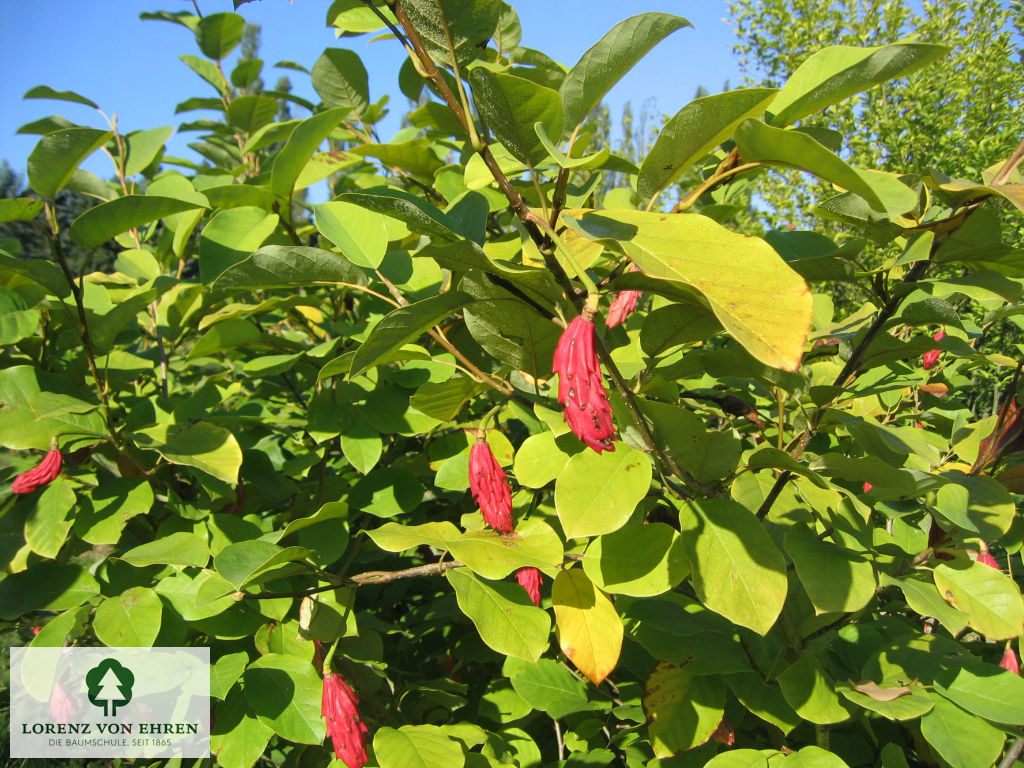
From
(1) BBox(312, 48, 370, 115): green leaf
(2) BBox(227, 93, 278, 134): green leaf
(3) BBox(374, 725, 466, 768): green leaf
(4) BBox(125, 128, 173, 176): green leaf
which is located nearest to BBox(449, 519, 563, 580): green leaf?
(3) BBox(374, 725, 466, 768): green leaf

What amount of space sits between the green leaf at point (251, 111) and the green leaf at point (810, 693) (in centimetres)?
188

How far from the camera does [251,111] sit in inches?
75.7

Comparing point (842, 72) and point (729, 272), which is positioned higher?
point (842, 72)

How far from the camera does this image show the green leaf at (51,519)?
122 cm

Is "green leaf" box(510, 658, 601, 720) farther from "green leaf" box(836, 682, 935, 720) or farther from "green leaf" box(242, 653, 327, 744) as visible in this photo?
"green leaf" box(836, 682, 935, 720)

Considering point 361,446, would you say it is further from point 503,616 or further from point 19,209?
point 19,209

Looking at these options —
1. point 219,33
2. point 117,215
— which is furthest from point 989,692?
point 219,33

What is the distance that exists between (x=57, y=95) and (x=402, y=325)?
5.17 ft

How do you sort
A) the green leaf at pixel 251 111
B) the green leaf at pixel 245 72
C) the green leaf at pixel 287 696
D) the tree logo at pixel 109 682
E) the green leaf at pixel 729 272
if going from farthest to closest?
the green leaf at pixel 245 72
the green leaf at pixel 251 111
the tree logo at pixel 109 682
the green leaf at pixel 287 696
the green leaf at pixel 729 272

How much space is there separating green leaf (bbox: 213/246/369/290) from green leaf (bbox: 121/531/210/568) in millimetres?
477

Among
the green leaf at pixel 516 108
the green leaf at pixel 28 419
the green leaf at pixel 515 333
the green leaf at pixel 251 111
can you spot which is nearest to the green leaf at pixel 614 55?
the green leaf at pixel 516 108

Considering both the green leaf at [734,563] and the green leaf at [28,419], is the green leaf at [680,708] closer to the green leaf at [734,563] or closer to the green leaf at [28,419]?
the green leaf at [734,563]

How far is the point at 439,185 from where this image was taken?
4.42 feet

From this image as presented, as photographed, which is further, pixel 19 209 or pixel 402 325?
pixel 19 209
